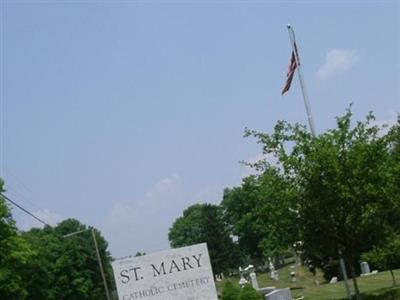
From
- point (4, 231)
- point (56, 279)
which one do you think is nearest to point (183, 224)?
point (56, 279)

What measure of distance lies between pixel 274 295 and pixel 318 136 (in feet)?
34.6

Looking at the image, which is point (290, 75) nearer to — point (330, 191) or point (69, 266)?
point (330, 191)

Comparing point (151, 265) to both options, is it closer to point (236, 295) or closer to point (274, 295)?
point (274, 295)

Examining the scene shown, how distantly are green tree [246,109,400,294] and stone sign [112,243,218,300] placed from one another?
6.41 m

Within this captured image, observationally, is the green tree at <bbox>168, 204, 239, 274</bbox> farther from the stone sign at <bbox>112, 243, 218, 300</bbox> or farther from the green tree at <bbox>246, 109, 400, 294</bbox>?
the stone sign at <bbox>112, 243, 218, 300</bbox>

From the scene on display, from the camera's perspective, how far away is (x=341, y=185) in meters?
21.2

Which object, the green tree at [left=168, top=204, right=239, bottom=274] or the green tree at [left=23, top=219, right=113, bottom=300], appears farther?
the green tree at [left=168, top=204, right=239, bottom=274]

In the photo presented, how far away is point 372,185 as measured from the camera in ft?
69.7

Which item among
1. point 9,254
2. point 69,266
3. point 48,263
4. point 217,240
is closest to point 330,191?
point 9,254

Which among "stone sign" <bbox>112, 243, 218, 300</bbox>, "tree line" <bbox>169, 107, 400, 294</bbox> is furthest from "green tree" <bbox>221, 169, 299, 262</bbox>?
"stone sign" <bbox>112, 243, 218, 300</bbox>

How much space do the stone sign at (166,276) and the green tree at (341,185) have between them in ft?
21.0

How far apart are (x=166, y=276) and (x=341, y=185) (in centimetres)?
724

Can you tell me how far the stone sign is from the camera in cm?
1600

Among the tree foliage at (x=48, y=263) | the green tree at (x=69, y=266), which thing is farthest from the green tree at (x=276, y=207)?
the green tree at (x=69, y=266)
